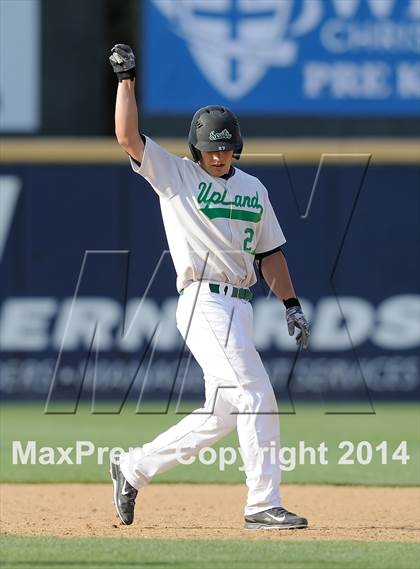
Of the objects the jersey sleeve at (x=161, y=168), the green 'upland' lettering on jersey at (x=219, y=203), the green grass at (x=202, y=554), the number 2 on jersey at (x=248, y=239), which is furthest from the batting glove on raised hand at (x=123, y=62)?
the green grass at (x=202, y=554)

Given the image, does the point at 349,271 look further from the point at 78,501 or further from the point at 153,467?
the point at 153,467

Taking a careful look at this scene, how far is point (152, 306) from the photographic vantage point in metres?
12.2

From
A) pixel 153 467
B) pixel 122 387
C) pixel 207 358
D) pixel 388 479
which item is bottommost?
pixel 122 387

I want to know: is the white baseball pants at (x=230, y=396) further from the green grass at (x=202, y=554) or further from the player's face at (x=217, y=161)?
the player's face at (x=217, y=161)

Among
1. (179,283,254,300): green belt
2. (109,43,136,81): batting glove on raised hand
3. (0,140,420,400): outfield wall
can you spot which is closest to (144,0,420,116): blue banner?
(0,140,420,400): outfield wall

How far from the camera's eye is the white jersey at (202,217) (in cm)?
593

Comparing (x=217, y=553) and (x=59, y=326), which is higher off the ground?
(x=217, y=553)

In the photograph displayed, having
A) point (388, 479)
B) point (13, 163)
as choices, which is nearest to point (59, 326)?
point (13, 163)

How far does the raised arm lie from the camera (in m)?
5.70

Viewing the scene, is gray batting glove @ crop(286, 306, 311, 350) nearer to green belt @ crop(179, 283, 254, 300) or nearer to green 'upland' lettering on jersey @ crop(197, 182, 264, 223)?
green belt @ crop(179, 283, 254, 300)

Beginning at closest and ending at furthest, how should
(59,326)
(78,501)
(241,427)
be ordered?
(241,427)
(78,501)
(59,326)

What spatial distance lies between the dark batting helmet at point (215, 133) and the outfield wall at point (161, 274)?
608 cm

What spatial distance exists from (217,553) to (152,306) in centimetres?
698

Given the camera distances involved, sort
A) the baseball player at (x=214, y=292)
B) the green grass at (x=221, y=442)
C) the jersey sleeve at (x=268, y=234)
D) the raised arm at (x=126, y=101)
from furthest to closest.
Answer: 1. the green grass at (x=221, y=442)
2. the jersey sleeve at (x=268, y=234)
3. the baseball player at (x=214, y=292)
4. the raised arm at (x=126, y=101)
